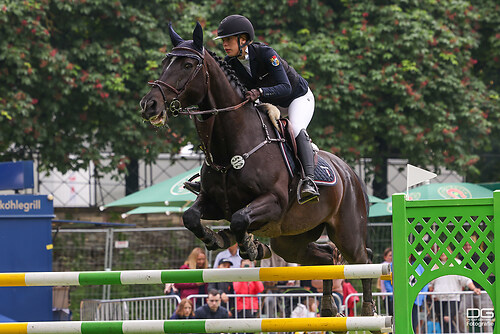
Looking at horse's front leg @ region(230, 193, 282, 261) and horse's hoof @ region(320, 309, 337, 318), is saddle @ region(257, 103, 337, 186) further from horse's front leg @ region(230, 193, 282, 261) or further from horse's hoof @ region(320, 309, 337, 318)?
horse's hoof @ region(320, 309, 337, 318)

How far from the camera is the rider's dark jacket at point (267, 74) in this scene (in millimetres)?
5555

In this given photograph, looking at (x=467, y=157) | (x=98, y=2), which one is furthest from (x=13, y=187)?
(x=467, y=157)

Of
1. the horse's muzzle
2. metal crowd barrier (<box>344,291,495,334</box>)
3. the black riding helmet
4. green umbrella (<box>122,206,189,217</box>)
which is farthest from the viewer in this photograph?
green umbrella (<box>122,206,189,217</box>)

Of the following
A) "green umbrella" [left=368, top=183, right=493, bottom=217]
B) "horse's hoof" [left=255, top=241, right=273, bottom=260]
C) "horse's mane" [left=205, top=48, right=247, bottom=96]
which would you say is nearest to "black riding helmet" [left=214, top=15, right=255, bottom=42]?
"horse's mane" [left=205, top=48, right=247, bottom=96]

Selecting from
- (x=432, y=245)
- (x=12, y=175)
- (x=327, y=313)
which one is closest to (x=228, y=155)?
(x=432, y=245)

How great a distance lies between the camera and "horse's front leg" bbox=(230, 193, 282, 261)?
5008 mm

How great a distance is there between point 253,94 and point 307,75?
896cm

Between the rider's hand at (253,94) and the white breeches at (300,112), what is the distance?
20.3 inches

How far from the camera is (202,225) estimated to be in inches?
207

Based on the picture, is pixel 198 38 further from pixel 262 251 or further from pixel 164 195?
pixel 164 195

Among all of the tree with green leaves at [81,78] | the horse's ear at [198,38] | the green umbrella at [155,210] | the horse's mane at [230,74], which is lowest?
the green umbrella at [155,210]

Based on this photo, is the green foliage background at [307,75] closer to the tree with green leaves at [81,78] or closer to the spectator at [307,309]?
the tree with green leaves at [81,78]

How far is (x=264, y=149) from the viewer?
5.49 metres

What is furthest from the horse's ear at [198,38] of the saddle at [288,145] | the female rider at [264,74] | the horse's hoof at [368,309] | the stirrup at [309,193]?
the horse's hoof at [368,309]
